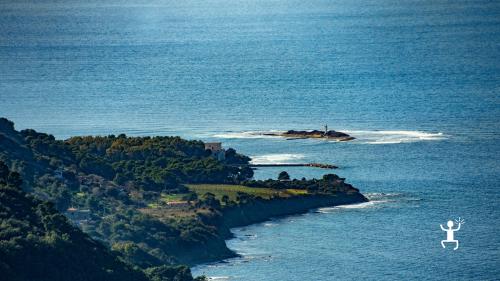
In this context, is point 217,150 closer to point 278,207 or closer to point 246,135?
point 246,135

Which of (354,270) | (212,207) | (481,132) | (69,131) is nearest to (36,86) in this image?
(69,131)

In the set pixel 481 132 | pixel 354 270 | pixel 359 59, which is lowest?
pixel 354 270

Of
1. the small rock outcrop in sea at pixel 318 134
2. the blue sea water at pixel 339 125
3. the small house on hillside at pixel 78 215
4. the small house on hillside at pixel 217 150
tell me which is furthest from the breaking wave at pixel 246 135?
the small house on hillside at pixel 78 215

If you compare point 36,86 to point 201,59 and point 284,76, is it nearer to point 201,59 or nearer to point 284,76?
point 284,76

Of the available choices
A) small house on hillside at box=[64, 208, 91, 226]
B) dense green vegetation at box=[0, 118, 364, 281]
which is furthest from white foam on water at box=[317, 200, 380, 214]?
small house on hillside at box=[64, 208, 91, 226]

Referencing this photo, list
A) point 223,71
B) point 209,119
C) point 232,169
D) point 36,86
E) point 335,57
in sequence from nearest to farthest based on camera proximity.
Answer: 1. point 232,169
2. point 209,119
3. point 36,86
4. point 223,71
5. point 335,57

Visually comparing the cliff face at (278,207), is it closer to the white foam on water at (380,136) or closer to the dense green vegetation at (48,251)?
the dense green vegetation at (48,251)
